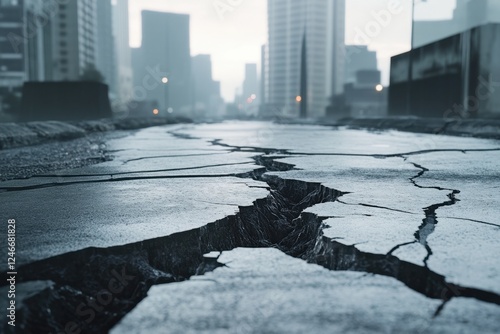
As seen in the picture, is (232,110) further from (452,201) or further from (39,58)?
(452,201)

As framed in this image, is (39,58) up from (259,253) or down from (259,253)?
up

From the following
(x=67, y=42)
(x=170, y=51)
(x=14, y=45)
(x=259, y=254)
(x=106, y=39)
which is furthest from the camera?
(x=170, y=51)

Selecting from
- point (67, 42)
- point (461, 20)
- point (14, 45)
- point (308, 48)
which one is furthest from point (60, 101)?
point (308, 48)

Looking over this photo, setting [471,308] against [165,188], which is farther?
[165,188]

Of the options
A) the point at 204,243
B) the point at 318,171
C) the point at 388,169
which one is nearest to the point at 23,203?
the point at 204,243

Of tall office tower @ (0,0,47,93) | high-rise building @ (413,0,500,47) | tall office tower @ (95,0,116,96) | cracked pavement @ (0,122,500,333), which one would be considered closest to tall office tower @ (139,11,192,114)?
tall office tower @ (95,0,116,96)

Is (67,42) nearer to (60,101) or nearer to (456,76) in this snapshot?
(60,101)
